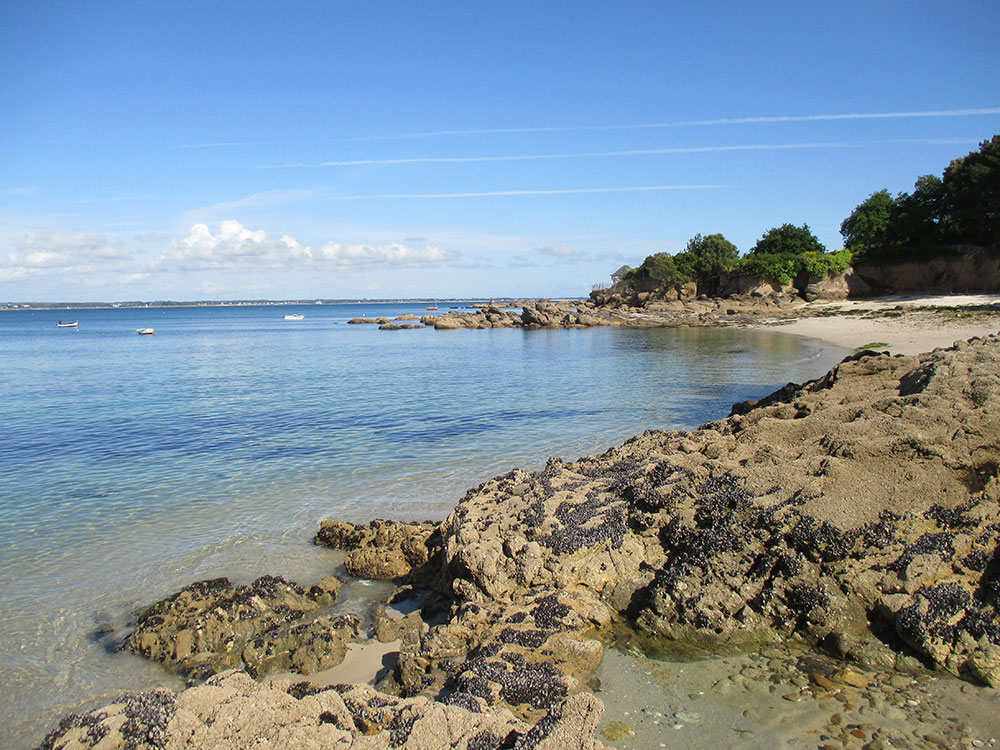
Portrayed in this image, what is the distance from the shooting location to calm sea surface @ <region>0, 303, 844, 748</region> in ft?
24.1

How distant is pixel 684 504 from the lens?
23.1 ft

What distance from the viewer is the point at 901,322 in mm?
39281

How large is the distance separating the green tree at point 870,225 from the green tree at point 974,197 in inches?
253

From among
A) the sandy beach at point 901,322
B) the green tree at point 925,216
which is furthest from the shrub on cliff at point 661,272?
the green tree at point 925,216

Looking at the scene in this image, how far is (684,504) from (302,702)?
14.3ft

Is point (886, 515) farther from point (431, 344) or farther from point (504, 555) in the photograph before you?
point (431, 344)

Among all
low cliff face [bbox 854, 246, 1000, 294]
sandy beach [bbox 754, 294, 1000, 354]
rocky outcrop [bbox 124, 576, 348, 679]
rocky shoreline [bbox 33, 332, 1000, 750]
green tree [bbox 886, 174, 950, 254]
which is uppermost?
green tree [bbox 886, 174, 950, 254]

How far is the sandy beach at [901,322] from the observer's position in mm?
29944

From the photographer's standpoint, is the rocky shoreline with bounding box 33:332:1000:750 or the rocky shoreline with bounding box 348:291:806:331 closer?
the rocky shoreline with bounding box 33:332:1000:750

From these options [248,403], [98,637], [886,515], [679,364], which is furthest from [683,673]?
[679,364]

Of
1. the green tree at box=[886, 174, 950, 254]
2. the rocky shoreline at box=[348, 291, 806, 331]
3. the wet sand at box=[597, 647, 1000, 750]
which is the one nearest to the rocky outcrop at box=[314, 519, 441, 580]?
the wet sand at box=[597, 647, 1000, 750]

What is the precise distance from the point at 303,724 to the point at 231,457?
11.6m

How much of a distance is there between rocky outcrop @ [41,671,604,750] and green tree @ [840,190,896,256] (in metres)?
69.0

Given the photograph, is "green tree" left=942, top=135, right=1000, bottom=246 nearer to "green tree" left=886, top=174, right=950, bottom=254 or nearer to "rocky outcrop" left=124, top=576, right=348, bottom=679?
"green tree" left=886, top=174, right=950, bottom=254
